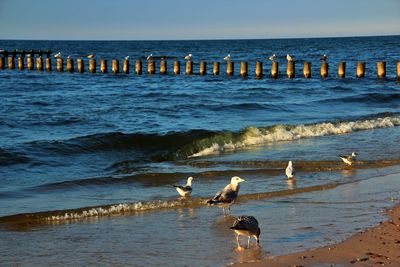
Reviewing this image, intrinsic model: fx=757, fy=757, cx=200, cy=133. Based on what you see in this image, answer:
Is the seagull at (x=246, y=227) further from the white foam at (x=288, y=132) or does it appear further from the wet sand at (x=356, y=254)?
the white foam at (x=288, y=132)

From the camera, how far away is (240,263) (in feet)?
22.4

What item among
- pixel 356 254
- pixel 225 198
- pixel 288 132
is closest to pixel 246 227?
pixel 356 254

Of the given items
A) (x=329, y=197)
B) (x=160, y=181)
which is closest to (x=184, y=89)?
(x=160, y=181)

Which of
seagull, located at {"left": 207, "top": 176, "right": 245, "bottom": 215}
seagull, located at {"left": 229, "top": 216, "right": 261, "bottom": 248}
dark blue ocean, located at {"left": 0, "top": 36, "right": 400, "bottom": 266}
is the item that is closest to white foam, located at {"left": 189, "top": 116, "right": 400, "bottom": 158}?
dark blue ocean, located at {"left": 0, "top": 36, "right": 400, "bottom": 266}

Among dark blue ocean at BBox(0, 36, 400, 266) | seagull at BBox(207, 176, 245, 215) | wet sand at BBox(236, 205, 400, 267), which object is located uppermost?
seagull at BBox(207, 176, 245, 215)

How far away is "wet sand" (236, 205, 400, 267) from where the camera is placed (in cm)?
664

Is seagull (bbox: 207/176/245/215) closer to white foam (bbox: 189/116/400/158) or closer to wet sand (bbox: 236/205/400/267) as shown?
wet sand (bbox: 236/205/400/267)

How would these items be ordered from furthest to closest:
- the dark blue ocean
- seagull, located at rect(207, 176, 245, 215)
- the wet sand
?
seagull, located at rect(207, 176, 245, 215), the dark blue ocean, the wet sand

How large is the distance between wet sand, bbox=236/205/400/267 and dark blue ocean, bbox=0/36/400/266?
0.28 m

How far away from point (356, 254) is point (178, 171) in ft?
20.7

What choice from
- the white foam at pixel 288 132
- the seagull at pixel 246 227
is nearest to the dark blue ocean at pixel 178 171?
the white foam at pixel 288 132

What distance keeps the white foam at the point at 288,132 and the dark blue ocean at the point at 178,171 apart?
3 cm

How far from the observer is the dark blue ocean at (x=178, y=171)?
7.84 metres

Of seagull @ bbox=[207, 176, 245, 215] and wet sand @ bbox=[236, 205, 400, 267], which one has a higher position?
seagull @ bbox=[207, 176, 245, 215]
